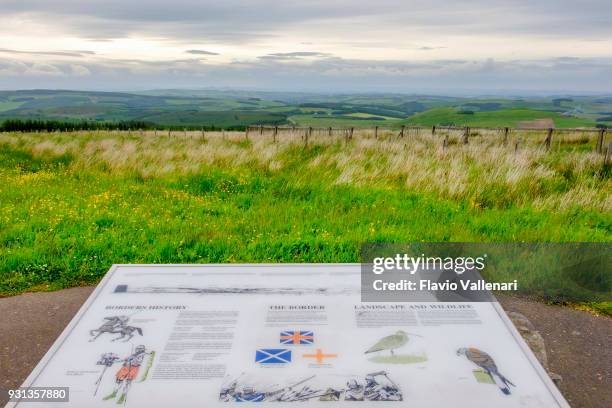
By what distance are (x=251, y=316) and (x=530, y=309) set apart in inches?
130

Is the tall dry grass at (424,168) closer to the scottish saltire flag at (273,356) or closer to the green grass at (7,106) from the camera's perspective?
the scottish saltire flag at (273,356)

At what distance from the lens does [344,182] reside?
31.8ft

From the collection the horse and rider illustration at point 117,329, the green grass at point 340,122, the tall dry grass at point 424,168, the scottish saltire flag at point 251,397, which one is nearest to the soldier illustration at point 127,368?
the horse and rider illustration at point 117,329

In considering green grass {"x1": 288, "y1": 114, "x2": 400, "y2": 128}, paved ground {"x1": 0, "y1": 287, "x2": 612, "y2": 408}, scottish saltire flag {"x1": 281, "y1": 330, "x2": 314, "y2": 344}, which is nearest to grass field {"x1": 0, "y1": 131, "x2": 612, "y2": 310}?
paved ground {"x1": 0, "y1": 287, "x2": 612, "y2": 408}

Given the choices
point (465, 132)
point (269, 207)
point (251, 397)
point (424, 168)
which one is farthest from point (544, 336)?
point (465, 132)

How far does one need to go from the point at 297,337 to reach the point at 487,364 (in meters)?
1.17

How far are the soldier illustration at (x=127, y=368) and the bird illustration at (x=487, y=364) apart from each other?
1.88 meters

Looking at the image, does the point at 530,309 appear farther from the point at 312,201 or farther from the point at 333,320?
the point at 312,201

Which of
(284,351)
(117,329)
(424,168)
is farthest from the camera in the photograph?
(424,168)

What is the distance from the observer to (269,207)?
8.12m

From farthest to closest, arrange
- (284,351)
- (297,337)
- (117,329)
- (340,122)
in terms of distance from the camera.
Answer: (340,122) < (117,329) < (297,337) < (284,351)

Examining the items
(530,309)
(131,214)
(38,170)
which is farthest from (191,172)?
(530,309)

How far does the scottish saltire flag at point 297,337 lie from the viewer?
3.11 m

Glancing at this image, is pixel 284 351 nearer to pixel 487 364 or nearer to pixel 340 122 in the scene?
pixel 487 364
